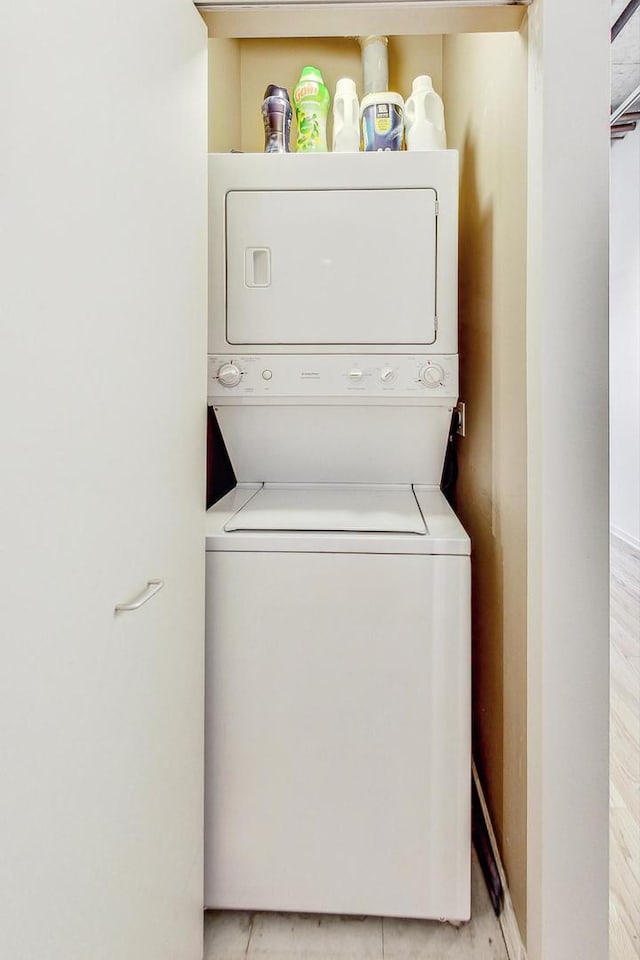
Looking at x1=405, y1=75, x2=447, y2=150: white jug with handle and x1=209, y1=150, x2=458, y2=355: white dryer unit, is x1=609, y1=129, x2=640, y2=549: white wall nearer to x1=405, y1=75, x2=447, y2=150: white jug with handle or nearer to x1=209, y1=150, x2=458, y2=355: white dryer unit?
x1=405, y1=75, x2=447, y2=150: white jug with handle

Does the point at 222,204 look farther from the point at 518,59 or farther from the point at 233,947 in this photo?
the point at 233,947

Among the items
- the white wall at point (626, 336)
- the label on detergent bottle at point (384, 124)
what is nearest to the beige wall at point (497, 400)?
the label on detergent bottle at point (384, 124)

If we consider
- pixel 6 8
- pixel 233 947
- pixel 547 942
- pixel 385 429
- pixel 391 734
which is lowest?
pixel 233 947

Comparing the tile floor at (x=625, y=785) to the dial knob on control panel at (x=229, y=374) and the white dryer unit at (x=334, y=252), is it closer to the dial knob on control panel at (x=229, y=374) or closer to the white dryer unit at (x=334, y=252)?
the white dryer unit at (x=334, y=252)

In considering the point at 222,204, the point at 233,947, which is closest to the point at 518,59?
the point at 222,204

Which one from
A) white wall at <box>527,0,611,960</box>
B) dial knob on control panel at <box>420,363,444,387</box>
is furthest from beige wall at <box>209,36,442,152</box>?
white wall at <box>527,0,611,960</box>

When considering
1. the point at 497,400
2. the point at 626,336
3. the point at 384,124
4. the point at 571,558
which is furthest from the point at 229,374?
the point at 626,336

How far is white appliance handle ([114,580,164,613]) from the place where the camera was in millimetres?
850

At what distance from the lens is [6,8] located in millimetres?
581

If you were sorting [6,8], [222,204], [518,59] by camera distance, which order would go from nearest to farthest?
[6,8] → [518,59] → [222,204]

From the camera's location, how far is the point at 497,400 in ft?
4.82

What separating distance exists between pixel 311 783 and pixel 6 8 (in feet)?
4.61

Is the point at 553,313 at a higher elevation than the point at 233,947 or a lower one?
higher

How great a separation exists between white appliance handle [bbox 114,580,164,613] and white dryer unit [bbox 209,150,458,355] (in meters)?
0.79
